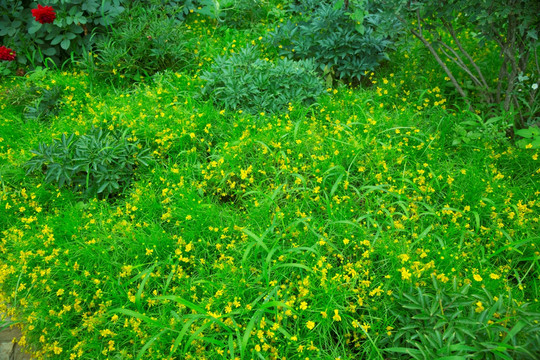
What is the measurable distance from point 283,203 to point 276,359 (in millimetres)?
1084

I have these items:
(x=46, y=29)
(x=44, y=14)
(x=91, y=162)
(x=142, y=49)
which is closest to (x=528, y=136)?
(x=91, y=162)

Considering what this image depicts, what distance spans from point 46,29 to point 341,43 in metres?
3.18

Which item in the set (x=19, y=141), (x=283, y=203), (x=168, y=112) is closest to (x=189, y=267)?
(x=283, y=203)

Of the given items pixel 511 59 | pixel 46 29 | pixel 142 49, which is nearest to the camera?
pixel 511 59

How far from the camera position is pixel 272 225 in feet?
8.78

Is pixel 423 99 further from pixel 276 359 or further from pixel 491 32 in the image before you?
pixel 276 359

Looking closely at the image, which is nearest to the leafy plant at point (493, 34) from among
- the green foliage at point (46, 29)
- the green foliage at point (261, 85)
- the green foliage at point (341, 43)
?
the green foliage at point (341, 43)

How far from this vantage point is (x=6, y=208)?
126 inches

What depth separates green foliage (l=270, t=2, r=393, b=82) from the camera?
13.4ft

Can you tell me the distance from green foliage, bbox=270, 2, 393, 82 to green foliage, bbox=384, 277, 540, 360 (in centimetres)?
249

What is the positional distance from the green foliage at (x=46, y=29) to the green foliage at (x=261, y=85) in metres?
1.64

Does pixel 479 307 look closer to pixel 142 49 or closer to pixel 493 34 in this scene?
pixel 493 34

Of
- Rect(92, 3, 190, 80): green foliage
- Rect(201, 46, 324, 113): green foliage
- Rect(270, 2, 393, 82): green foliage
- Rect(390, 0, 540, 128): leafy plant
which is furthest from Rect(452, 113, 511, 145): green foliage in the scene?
Rect(92, 3, 190, 80): green foliage

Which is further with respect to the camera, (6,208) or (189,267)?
(6,208)
